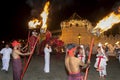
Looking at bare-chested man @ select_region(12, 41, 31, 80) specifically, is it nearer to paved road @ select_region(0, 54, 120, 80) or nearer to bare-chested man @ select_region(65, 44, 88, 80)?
bare-chested man @ select_region(65, 44, 88, 80)

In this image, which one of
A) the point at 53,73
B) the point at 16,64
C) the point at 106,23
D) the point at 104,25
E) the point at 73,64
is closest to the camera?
the point at 73,64

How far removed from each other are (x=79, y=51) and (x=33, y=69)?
3.27m

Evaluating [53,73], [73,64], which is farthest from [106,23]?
[53,73]

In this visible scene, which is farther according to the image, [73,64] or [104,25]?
[104,25]

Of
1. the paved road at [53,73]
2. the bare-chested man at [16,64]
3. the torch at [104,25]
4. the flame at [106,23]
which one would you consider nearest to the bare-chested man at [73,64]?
the torch at [104,25]

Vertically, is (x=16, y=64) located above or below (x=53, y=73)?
above

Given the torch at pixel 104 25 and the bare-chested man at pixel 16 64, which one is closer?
the torch at pixel 104 25

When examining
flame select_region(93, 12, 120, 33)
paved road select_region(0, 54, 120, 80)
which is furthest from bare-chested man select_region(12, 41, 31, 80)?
paved road select_region(0, 54, 120, 80)

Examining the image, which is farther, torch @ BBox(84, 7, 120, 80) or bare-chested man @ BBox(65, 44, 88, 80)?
torch @ BBox(84, 7, 120, 80)

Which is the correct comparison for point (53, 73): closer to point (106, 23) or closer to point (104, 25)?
point (106, 23)

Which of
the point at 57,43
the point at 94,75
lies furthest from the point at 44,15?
the point at 57,43

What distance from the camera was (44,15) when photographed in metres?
17.8

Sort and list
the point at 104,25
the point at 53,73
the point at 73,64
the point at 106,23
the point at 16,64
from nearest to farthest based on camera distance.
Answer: the point at 73,64, the point at 104,25, the point at 106,23, the point at 16,64, the point at 53,73

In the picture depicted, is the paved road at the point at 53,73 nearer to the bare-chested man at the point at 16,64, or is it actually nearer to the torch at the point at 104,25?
the bare-chested man at the point at 16,64
